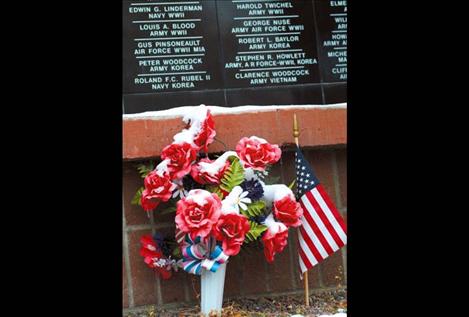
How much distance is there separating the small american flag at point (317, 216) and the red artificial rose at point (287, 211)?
16 centimetres

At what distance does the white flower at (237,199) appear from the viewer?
5.42 metres

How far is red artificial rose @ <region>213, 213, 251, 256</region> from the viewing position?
5.34m

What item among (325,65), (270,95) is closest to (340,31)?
(325,65)

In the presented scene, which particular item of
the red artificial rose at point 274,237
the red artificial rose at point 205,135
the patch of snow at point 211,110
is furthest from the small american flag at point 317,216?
the red artificial rose at point 205,135

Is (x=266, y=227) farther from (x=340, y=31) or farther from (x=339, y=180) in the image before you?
(x=340, y=31)

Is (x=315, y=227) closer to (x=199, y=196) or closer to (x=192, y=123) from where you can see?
(x=199, y=196)

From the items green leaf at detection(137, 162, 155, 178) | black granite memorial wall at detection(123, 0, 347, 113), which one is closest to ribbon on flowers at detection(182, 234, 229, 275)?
green leaf at detection(137, 162, 155, 178)

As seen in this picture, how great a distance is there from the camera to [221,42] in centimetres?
605

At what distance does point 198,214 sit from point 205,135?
1.71 ft

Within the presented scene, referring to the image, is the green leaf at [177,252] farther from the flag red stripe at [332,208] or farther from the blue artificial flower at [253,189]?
the flag red stripe at [332,208]

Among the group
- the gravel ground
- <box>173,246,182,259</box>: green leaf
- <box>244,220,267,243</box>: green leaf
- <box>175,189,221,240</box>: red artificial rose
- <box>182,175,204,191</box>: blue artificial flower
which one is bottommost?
the gravel ground

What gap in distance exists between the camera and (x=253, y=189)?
18.2ft

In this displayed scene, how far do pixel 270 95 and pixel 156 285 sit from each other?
1.32 meters

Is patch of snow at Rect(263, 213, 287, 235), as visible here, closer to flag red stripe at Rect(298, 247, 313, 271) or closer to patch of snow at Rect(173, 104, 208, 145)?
flag red stripe at Rect(298, 247, 313, 271)
